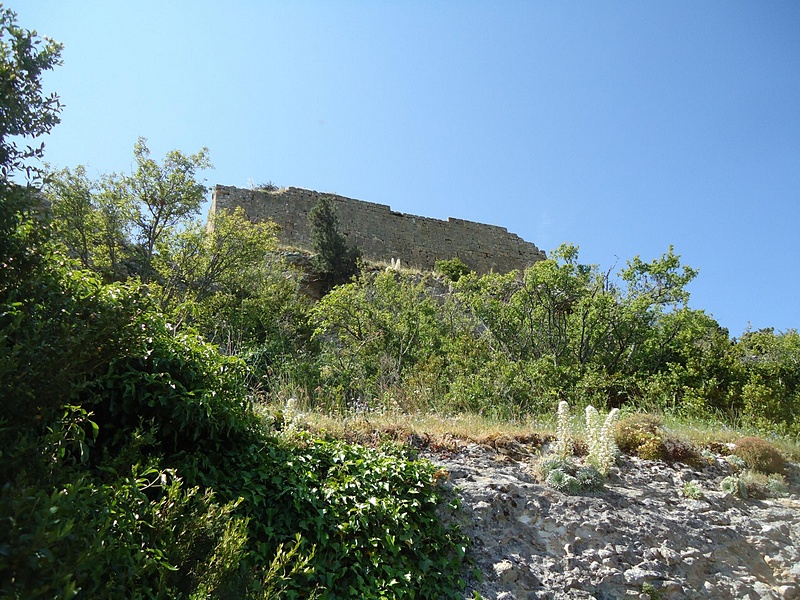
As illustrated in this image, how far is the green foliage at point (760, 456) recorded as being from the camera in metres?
6.57

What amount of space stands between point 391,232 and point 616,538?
21.6 m

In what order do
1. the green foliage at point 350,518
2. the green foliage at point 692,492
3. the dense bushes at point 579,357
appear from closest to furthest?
the green foliage at point 350,518, the green foliage at point 692,492, the dense bushes at point 579,357

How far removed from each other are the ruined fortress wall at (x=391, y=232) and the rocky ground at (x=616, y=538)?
1831 cm

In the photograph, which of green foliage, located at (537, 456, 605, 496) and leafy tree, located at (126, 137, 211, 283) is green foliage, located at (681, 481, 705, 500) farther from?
→ leafy tree, located at (126, 137, 211, 283)

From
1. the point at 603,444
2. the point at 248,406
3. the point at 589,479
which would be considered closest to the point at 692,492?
the point at 603,444

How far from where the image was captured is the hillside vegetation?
2709mm

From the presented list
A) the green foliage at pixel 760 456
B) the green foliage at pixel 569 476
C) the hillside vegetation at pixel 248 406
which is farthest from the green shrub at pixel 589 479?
the green foliage at pixel 760 456

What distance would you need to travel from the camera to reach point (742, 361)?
10.2 m

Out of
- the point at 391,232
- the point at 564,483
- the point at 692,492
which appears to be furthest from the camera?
the point at 391,232

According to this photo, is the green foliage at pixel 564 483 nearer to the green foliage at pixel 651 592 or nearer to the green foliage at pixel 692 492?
Answer: the green foliage at pixel 651 592

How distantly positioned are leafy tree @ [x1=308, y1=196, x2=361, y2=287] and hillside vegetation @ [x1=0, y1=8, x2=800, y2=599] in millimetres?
8566

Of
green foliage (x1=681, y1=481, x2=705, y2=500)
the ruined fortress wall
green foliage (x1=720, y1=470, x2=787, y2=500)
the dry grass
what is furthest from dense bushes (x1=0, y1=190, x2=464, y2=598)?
the ruined fortress wall

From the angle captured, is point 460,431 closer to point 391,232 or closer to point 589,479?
point 589,479

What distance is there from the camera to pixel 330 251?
65.5 ft
